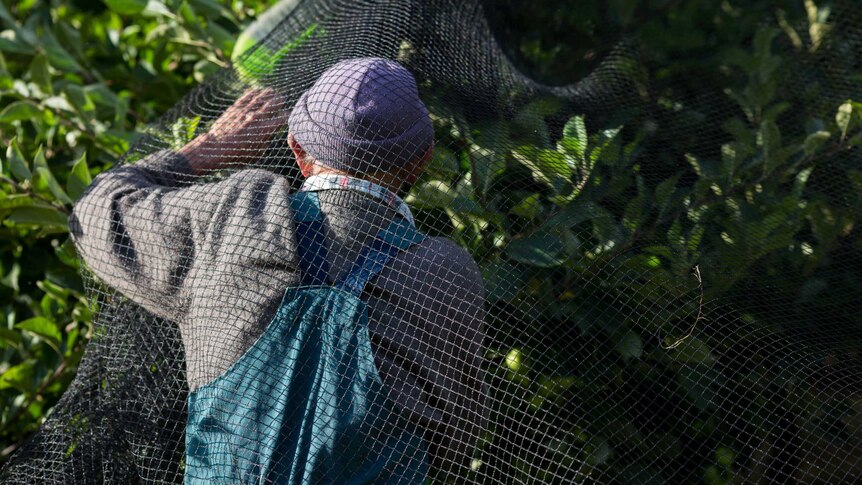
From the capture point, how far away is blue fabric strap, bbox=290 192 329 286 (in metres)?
1.21

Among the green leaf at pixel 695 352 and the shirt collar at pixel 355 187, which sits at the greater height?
the shirt collar at pixel 355 187

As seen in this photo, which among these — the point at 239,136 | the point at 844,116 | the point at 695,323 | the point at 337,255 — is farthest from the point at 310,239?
the point at 844,116

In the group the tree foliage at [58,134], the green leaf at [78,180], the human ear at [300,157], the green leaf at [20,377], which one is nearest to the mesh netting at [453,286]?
the human ear at [300,157]

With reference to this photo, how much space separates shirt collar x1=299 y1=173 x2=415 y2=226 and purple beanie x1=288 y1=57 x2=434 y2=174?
22 mm

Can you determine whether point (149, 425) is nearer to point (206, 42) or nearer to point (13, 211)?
point (13, 211)

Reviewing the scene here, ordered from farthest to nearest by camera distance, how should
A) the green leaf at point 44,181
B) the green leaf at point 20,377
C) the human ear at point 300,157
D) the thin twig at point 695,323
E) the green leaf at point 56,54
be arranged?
the green leaf at point 56,54
the green leaf at point 20,377
the green leaf at point 44,181
the thin twig at point 695,323
the human ear at point 300,157

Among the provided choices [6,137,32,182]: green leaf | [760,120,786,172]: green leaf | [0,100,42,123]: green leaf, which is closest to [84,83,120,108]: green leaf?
[0,100,42,123]: green leaf

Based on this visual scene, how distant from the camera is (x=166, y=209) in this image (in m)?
1.27

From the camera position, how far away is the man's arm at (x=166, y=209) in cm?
126

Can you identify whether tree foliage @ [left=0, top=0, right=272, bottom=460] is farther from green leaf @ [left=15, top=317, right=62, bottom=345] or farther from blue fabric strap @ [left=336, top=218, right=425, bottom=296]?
blue fabric strap @ [left=336, top=218, right=425, bottom=296]

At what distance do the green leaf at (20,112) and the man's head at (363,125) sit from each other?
2.59 feet

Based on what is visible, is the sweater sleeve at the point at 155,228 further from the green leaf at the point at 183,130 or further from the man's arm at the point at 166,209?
the green leaf at the point at 183,130

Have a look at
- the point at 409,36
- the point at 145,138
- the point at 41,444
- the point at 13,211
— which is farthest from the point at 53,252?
the point at 409,36

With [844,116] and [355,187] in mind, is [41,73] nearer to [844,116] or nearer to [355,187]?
[355,187]
